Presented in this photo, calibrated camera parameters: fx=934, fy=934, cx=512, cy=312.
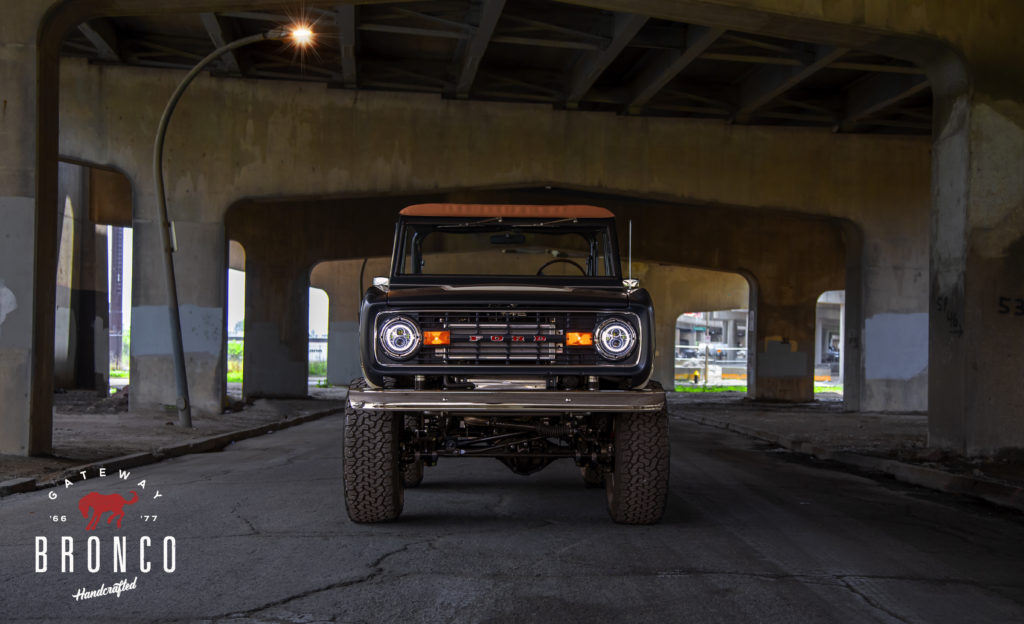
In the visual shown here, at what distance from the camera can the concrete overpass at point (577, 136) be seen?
415 inches

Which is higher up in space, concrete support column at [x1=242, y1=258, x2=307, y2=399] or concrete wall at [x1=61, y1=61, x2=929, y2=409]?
→ concrete wall at [x1=61, y1=61, x2=929, y2=409]

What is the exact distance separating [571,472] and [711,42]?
8.61 metres

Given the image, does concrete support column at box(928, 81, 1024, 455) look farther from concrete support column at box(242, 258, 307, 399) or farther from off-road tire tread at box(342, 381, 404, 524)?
concrete support column at box(242, 258, 307, 399)

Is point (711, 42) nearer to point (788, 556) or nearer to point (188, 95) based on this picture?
point (188, 95)

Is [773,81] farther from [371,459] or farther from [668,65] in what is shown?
[371,459]

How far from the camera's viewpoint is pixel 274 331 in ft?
88.3

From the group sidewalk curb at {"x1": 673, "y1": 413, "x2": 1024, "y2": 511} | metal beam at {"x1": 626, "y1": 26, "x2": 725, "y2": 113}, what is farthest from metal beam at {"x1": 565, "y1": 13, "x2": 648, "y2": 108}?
sidewalk curb at {"x1": 673, "y1": 413, "x2": 1024, "y2": 511}

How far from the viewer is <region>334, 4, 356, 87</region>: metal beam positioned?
14.2m

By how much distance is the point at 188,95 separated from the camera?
1808 cm

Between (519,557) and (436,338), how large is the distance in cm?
146

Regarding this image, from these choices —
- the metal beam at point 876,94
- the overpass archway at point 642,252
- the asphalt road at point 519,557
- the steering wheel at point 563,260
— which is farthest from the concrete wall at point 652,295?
the steering wheel at point 563,260

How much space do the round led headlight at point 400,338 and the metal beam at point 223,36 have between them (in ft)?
34.6

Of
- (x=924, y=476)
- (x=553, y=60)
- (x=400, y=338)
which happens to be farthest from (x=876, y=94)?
(x=400, y=338)

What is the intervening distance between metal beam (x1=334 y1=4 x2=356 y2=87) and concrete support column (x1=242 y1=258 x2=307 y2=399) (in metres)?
10.2
